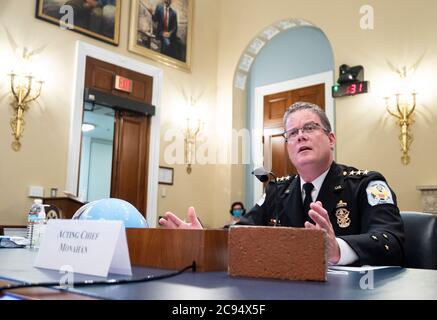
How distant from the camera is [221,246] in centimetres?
103

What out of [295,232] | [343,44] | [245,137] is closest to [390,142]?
[343,44]

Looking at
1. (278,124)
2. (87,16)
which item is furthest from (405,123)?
(87,16)

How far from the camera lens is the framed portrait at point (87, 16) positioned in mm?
4949

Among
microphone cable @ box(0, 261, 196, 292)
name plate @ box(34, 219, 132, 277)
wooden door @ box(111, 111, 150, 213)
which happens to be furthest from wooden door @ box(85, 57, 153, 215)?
microphone cable @ box(0, 261, 196, 292)

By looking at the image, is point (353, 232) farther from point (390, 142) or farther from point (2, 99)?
point (2, 99)

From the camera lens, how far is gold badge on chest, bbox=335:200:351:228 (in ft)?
5.69

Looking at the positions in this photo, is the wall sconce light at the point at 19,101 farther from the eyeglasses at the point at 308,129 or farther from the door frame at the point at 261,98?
the eyeglasses at the point at 308,129

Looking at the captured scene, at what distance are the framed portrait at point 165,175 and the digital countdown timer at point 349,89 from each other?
2.46m

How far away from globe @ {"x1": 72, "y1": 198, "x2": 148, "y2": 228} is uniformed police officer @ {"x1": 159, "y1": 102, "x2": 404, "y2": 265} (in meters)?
0.13

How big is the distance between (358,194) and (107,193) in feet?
14.3

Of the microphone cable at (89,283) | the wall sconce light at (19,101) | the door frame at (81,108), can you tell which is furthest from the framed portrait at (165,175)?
the microphone cable at (89,283)

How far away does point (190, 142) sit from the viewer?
638 centimetres

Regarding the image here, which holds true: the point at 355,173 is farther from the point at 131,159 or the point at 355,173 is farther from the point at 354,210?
the point at 131,159

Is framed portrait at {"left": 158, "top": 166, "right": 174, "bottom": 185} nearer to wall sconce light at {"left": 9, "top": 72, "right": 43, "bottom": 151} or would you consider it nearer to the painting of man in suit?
the painting of man in suit
